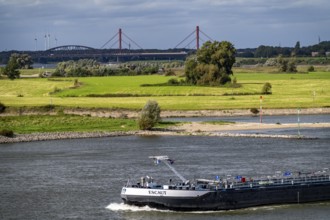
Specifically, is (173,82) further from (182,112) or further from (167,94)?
(182,112)

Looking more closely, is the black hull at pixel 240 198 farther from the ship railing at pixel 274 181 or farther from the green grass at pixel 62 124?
the green grass at pixel 62 124

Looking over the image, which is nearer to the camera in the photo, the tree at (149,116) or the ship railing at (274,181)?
the ship railing at (274,181)

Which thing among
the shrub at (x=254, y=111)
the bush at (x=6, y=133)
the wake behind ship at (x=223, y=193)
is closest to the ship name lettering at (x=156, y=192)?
the wake behind ship at (x=223, y=193)

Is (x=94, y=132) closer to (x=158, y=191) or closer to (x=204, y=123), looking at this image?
→ (x=204, y=123)

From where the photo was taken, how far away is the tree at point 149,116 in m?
93.4

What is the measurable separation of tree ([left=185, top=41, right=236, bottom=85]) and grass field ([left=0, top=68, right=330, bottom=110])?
452cm

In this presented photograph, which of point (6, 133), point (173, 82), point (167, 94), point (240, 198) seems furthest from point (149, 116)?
point (173, 82)

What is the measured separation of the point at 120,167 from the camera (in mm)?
66688

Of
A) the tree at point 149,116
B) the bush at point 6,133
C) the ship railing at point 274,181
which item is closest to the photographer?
the ship railing at point 274,181

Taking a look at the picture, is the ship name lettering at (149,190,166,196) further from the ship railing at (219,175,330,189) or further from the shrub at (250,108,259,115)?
the shrub at (250,108,259,115)

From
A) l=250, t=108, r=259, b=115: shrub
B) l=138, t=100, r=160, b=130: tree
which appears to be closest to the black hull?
l=138, t=100, r=160, b=130: tree

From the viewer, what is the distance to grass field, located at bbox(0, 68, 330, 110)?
118 metres

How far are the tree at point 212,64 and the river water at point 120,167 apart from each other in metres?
59.3

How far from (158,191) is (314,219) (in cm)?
889
